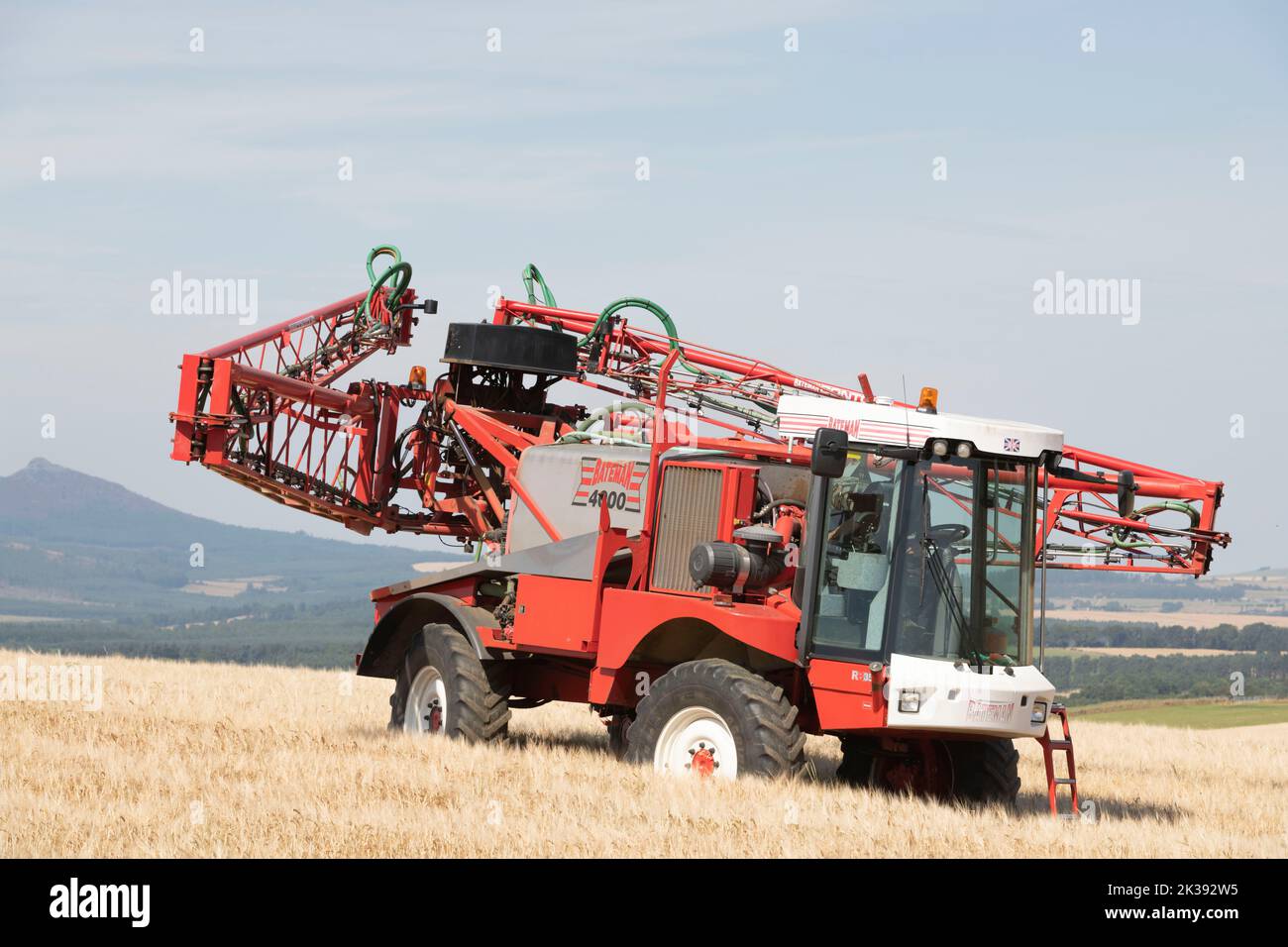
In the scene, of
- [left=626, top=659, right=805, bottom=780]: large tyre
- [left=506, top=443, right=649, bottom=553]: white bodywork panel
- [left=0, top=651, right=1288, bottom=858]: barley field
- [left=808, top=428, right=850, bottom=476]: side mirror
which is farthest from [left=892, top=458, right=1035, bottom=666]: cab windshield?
[left=506, top=443, right=649, bottom=553]: white bodywork panel

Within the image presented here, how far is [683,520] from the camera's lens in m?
11.8

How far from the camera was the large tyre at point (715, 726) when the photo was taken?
1039 centimetres

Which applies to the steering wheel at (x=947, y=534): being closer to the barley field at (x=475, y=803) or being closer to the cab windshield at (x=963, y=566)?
the cab windshield at (x=963, y=566)

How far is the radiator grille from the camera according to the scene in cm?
1170

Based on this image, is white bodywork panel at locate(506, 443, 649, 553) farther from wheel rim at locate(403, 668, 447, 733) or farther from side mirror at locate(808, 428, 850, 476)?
side mirror at locate(808, 428, 850, 476)

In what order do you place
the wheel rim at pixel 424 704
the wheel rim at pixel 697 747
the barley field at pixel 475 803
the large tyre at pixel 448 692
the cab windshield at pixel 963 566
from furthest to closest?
the wheel rim at pixel 424 704
the large tyre at pixel 448 692
the wheel rim at pixel 697 747
the cab windshield at pixel 963 566
the barley field at pixel 475 803

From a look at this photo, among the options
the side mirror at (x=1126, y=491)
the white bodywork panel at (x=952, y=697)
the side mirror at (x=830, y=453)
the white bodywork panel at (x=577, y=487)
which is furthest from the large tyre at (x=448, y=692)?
the side mirror at (x=1126, y=491)

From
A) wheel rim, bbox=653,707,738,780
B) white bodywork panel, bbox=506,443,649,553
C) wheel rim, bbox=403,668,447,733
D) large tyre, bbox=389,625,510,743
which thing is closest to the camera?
wheel rim, bbox=653,707,738,780

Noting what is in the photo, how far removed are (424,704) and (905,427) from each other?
5.24 metres

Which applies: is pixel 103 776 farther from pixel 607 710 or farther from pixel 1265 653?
pixel 1265 653

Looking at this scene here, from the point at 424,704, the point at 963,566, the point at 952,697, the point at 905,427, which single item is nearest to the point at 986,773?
the point at 952,697

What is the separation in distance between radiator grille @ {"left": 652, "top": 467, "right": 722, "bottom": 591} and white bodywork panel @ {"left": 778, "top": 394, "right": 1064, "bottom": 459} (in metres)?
1.09

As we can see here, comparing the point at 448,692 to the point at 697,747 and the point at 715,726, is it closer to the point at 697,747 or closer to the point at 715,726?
the point at 697,747

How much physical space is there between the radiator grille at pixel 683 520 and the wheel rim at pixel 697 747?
101cm
